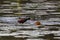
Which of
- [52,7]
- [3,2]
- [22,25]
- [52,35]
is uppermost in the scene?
[3,2]

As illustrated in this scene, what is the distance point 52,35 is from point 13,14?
43 cm

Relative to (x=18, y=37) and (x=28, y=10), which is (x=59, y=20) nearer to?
(x=28, y=10)

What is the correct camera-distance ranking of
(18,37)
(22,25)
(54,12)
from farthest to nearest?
(54,12)
(22,25)
(18,37)

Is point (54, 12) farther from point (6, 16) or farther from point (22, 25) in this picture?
point (6, 16)

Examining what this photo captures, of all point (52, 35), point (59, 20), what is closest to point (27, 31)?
point (52, 35)

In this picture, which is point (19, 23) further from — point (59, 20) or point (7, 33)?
point (59, 20)

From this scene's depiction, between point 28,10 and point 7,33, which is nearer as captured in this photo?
point 7,33

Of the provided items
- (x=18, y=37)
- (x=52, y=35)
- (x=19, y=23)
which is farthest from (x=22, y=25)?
(x=52, y=35)

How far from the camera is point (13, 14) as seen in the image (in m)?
1.71

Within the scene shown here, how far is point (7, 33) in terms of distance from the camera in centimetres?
152

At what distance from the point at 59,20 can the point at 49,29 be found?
158 mm

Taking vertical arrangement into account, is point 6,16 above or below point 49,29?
above

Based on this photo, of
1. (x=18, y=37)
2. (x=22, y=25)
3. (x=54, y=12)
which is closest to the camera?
(x=18, y=37)

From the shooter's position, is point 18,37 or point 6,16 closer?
point 18,37
